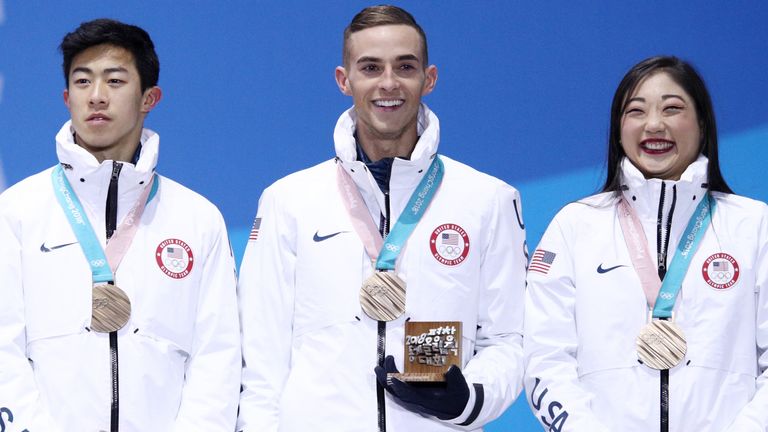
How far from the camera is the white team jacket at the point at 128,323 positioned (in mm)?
3459

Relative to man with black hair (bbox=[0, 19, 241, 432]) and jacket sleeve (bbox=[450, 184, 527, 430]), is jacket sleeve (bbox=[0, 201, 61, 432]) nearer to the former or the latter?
man with black hair (bbox=[0, 19, 241, 432])

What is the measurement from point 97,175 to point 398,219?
3.02 ft

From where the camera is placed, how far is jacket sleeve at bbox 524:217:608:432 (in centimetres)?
351

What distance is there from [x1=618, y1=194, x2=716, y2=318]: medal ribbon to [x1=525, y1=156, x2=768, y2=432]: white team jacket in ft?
0.07

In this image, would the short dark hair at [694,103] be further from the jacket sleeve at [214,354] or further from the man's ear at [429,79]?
the jacket sleeve at [214,354]

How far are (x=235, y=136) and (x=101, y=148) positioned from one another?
1.45 m

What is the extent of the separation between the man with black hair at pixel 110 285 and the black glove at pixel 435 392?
0.49 meters

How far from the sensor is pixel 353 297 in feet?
11.9

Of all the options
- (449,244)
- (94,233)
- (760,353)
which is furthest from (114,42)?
(760,353)

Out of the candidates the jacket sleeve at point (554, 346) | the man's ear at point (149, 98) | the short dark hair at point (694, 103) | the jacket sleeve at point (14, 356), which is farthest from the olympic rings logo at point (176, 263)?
the short dark hair at point (694, 103)

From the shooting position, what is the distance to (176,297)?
3.64 metres

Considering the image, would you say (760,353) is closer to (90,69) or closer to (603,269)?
(603,269)

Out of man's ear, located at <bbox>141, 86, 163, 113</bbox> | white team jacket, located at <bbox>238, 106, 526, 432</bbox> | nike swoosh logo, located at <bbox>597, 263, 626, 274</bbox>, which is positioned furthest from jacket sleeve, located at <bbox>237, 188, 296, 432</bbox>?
nike swoosh logo, located at <bbox>597, 263, 626, 274</bbox>

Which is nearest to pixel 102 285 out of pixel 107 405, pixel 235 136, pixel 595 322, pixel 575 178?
pixel 107 405
